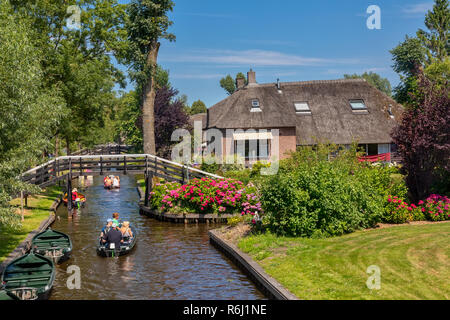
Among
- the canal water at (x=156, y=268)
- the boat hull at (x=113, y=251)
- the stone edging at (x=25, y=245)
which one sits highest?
the stone edging at (x=25, y=245)

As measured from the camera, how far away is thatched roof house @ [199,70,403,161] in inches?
1676

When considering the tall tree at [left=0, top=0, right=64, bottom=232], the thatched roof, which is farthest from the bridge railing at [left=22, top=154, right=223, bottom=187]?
the tall tree at [left=0, top=0, right=64, bottom=232]

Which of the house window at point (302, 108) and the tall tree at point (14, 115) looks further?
the house window at point (302, 108)

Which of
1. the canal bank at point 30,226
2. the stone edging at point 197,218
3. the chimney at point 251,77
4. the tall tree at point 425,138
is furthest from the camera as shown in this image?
the chimney at point 251,77

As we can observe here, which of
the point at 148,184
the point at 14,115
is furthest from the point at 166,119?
the point at 14,115

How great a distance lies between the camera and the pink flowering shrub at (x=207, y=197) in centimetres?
2677

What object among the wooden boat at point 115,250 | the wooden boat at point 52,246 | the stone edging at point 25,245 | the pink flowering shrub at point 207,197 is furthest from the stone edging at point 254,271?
the stone edging at point 25,245

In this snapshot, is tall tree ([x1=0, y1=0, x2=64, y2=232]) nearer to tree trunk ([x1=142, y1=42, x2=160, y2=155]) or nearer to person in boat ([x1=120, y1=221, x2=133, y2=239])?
person in boat ([x1=120, y1=221, x2=133, y2=239])

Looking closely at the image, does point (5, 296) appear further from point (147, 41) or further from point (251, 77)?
point (251, 77)

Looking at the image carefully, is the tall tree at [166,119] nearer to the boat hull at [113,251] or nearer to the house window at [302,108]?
the house window at [302,108]

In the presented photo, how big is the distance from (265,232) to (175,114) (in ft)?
110

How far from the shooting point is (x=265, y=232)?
19.0 m

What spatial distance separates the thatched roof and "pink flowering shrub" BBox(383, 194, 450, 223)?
21907 millimetres
